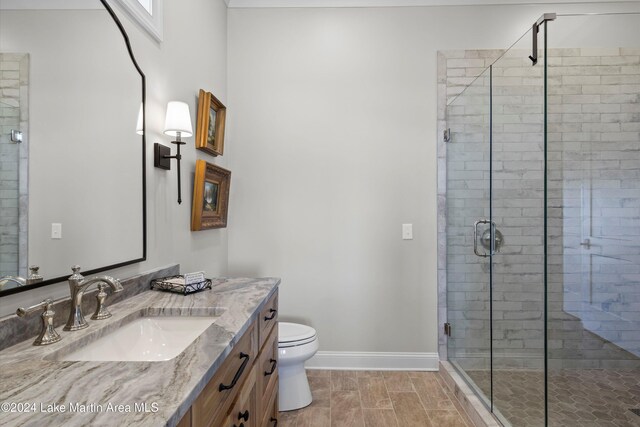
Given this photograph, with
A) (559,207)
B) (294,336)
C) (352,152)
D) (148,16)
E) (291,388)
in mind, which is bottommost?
(291,388)

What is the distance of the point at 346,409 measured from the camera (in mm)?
2074

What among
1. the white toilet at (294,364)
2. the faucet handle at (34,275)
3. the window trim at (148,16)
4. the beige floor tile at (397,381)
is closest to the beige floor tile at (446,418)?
the beige floor tile at (397,381)

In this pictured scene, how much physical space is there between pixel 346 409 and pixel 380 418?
0.21 metres

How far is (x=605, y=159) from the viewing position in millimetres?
2125

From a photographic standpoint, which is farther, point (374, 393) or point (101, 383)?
point (374, 393)

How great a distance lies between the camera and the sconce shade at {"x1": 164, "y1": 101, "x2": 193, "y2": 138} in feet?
5.29

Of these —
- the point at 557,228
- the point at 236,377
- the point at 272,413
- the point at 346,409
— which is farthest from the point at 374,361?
the point at 236,377

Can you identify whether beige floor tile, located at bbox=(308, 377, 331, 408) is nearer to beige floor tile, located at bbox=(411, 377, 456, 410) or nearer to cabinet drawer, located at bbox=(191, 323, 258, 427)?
beige floor tile, located at bbox=(411, 377, 456, 410)

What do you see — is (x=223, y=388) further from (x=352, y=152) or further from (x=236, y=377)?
(x=352, y=152)

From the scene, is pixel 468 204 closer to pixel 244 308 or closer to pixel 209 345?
pixel 244 308

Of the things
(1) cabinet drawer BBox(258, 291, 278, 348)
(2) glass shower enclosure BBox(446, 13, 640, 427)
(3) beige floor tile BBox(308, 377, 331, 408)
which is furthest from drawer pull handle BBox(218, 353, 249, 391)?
(2) glass shower enclosure BBox(446, 13, 640, 427)

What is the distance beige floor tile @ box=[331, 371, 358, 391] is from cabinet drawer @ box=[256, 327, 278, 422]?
0.78 m

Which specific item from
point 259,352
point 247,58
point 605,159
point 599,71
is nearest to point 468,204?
point 605,159

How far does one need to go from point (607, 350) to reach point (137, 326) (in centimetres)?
264
